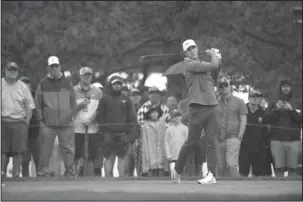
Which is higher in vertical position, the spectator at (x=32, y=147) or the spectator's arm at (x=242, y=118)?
the spectator's arm at (x=242, y=118)

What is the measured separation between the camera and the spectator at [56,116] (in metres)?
14.8

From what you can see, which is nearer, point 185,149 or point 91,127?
point 185,149

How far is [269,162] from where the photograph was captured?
15.9m

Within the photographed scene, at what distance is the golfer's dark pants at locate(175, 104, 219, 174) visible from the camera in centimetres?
1258

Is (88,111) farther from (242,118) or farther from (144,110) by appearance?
(242,118)

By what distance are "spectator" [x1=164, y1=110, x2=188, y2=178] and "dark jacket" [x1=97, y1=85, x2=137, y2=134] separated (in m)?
0.64

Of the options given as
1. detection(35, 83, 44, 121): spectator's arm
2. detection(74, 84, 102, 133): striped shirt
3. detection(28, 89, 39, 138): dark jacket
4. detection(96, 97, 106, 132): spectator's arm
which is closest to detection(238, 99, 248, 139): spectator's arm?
detection(96, 97, 106, 132): spectator's arm

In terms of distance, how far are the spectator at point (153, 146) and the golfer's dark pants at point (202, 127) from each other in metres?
2.76

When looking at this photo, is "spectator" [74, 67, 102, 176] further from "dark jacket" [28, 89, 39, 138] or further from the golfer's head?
the golfer's head

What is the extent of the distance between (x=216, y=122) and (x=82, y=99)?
3.60 meters

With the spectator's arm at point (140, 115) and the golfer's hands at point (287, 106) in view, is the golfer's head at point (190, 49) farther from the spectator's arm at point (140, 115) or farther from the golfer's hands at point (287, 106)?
the golfer's hands at point (287, 106)

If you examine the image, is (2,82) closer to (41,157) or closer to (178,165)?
(41,157)

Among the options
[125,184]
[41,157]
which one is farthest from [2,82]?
[125,184]

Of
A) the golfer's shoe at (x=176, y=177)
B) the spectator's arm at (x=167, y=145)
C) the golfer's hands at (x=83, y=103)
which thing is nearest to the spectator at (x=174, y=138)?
the spectator's arm at (x=167, y=145)
